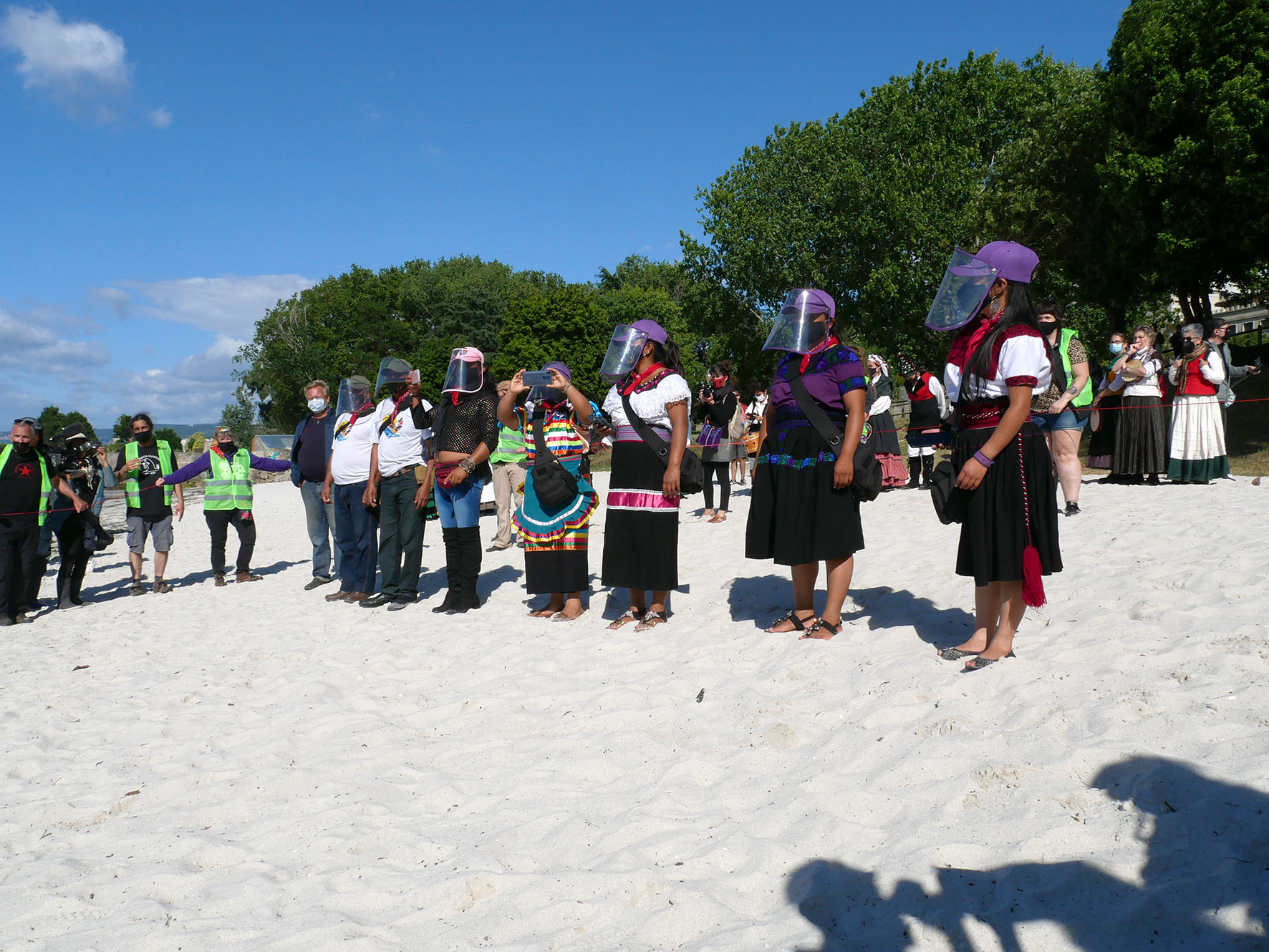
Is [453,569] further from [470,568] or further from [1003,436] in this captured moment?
[1003,436]

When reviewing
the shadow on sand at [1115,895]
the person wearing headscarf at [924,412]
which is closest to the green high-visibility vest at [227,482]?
the person wearing headscarf at [924,412]

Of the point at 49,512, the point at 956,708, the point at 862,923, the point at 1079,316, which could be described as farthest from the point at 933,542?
the point at 1079,316

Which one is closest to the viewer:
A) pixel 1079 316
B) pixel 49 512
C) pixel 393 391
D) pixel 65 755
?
pixel 65 755

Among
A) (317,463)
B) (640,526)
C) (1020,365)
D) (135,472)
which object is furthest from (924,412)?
(135,472)

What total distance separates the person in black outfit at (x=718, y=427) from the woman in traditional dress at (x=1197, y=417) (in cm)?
523

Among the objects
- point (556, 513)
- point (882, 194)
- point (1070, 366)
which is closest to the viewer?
point (556, 513)

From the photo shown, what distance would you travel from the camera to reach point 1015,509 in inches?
159

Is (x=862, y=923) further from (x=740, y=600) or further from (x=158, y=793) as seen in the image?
(x=740, y=600)

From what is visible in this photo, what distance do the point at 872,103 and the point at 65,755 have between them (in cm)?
3972

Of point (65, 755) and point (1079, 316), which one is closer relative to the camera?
point (65, 755)

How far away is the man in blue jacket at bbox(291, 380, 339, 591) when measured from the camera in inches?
358

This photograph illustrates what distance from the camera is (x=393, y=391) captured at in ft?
24.7

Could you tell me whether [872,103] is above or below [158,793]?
above

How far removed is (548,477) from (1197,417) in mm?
7815
